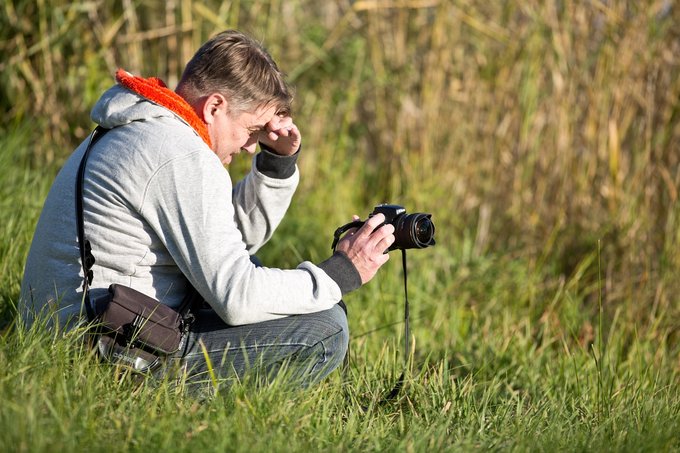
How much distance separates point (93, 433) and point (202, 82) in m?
1.09

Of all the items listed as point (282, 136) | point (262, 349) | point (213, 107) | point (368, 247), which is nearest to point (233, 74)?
point (213, 107)

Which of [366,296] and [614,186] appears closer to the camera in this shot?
[366,296]

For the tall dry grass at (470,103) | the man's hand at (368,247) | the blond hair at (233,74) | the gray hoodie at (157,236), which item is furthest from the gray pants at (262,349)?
the tall dry grass at (470,103)

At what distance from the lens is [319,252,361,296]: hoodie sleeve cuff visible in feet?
8.77

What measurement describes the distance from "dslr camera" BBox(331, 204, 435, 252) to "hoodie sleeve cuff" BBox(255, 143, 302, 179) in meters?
0.38

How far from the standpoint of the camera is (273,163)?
314cm

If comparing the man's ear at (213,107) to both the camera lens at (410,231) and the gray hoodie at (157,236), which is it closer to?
the gray hoodie at (157,236)

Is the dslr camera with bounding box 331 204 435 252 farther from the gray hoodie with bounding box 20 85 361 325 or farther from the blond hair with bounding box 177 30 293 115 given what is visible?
the blond hair with bounding box 177 30 293 115

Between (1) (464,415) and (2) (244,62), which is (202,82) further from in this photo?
(1) (464,415)

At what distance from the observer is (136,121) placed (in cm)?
260

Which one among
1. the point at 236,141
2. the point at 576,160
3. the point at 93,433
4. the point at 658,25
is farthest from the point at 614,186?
the point at 93,433

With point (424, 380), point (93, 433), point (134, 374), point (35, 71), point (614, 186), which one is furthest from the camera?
point (35, 71)

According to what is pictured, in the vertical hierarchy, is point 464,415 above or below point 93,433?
below

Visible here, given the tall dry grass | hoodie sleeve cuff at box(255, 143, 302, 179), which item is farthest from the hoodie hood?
the tall dry grass
